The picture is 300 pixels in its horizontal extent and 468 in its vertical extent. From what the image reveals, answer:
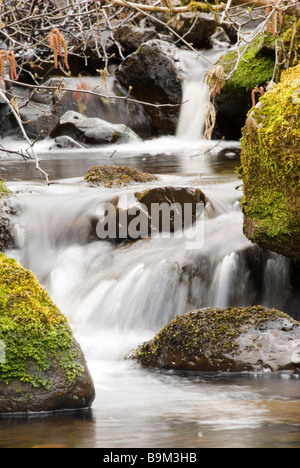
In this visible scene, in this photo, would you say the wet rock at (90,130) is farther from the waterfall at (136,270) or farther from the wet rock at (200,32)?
the waterfall at (136,270)

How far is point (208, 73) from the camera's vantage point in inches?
180

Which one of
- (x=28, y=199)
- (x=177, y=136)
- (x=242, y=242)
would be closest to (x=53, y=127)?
(x=177, y=136)

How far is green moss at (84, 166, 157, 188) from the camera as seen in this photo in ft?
26.2

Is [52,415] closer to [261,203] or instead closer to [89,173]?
[261,203]

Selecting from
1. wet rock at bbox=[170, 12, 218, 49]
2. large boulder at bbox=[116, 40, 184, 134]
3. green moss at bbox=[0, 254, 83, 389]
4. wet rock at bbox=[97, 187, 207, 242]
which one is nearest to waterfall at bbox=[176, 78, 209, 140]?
large boulder at bbox=[116, 40, 184, 134]

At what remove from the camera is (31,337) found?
3580 mm

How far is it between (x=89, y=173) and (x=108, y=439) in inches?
221

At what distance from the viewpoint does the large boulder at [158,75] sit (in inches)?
604

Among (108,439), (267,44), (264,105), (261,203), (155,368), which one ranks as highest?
(267,44)

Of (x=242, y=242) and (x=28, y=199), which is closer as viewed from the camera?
(x=242, y=242)

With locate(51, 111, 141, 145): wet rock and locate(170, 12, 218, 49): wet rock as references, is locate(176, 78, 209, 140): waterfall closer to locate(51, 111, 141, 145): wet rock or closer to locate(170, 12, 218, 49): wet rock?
locate(51, 111, 141, 145): wet rock

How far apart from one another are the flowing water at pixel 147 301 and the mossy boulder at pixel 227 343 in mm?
102

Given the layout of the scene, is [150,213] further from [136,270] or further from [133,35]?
[133,35]

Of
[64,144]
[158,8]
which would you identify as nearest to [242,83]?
[64,144]
